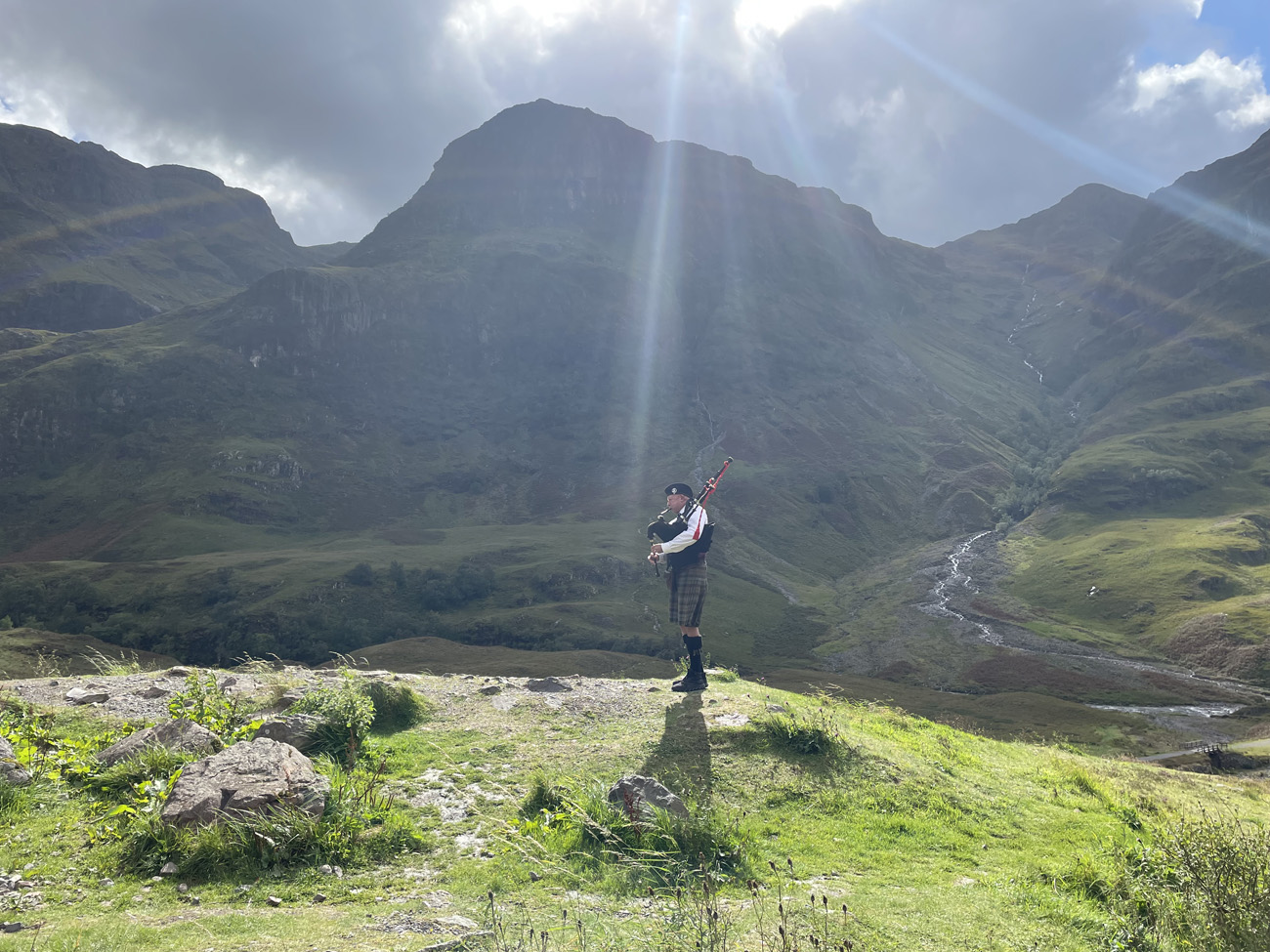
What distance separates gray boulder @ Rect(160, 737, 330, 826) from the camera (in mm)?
7379

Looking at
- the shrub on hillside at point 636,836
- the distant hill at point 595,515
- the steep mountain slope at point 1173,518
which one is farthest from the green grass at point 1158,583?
the shrub on hillside at point 636,836

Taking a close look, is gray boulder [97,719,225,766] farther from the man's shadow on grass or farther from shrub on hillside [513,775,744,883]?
the man's shadow on grass

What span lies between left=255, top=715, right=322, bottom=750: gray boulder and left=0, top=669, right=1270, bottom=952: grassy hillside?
→ 0.89 meters

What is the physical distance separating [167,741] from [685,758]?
7.06 meters

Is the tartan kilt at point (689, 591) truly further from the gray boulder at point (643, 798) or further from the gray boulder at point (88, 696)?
the gray boulder at point (88, 696)

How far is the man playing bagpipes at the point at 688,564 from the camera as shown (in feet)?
46.9

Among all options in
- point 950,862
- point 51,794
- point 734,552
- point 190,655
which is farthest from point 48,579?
point 950,862

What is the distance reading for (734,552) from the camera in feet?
422

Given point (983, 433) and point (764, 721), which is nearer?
point (764, 721)

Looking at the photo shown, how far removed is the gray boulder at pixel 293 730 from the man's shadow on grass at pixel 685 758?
190 inches

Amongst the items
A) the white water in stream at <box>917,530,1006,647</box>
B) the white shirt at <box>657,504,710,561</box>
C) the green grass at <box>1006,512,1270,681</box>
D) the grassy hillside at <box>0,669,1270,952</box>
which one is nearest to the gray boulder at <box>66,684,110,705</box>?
the grassy hillside at <box>0,669,1270,952</box>

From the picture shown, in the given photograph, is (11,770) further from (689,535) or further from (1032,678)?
(1032,678)

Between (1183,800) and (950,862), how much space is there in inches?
331

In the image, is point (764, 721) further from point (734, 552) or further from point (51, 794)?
point (734, 552)
